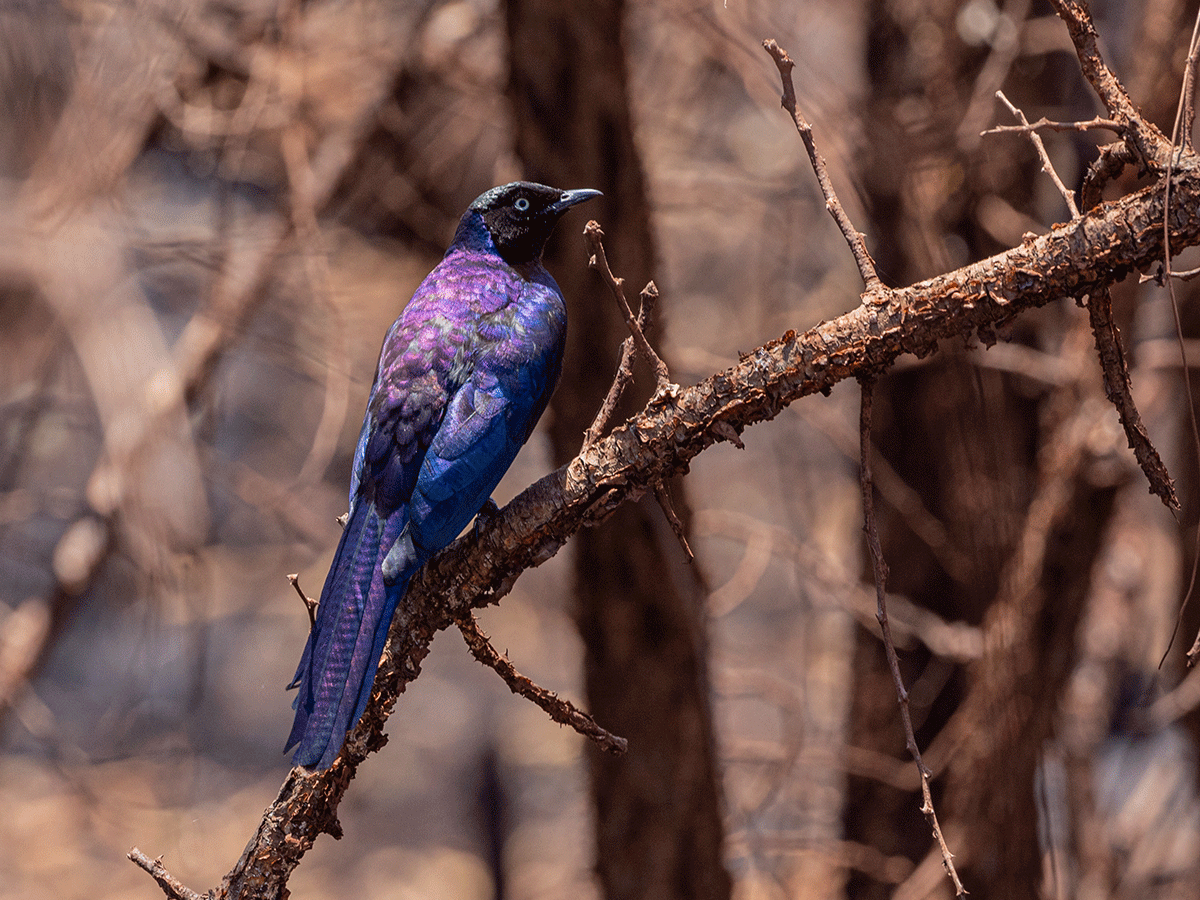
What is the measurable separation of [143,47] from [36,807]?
4169mm

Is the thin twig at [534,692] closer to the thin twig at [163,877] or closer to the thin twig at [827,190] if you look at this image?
the thin twig at [163,877]

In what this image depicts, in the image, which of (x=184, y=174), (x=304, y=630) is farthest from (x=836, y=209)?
(x=304, y=630)

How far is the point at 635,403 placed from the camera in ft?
9.32

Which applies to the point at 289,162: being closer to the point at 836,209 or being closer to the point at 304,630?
the point at 836,209

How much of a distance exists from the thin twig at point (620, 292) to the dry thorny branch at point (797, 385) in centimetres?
1

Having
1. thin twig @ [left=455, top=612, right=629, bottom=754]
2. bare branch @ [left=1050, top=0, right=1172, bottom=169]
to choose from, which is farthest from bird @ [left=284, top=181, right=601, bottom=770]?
bare branch @ [left=1050, top=0, right=1172, bottom=169]

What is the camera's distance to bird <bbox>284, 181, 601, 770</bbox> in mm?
1334

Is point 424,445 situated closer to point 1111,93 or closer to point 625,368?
point 625,368

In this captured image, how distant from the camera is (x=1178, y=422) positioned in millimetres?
3643

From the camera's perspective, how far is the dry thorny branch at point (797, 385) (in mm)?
1152

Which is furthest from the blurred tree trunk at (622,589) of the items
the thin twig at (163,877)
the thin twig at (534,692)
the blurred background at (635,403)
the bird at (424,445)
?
the thin twig at (163,877)

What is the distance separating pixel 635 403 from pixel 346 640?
5.22 ft

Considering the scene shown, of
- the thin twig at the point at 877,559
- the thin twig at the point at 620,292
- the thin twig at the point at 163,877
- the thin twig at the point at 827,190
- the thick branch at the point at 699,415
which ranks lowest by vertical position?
the thin twig at the point at 163,877

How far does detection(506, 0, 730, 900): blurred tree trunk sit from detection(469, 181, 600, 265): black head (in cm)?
86
